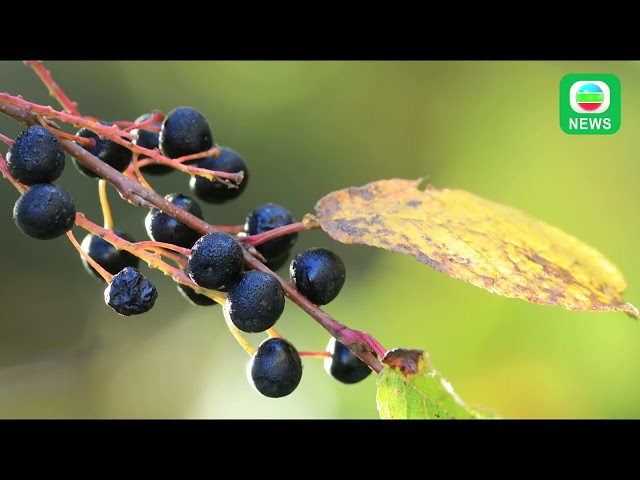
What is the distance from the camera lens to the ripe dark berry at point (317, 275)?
3.16ft

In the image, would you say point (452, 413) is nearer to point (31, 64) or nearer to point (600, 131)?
point (31, 64)

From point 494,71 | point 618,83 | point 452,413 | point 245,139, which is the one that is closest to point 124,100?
point 245,139

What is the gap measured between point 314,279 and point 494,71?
2.31 m

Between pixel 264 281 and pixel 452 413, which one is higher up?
pixel 264 281

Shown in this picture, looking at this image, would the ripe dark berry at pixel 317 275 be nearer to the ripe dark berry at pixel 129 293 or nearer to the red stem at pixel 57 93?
the ripe dark berry at pixel 129 293

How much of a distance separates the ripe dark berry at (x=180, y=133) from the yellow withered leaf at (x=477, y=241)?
10.3 inches

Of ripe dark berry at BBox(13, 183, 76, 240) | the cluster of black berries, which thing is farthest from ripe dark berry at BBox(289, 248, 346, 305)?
ripe dark berry at BBox(13, 183, 76, 240)

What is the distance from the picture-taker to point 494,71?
9.68 feet

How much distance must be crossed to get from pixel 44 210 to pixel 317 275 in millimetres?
401

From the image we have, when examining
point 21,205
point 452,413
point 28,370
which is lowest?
point 28,370

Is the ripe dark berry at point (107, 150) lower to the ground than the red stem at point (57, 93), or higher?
lower

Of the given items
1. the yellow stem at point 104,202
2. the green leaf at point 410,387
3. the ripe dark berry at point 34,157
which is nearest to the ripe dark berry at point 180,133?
the yellow stem at point 104,202

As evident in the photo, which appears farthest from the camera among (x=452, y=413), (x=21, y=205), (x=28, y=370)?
(x=28, y=370)

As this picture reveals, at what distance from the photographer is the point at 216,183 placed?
1168 mm
